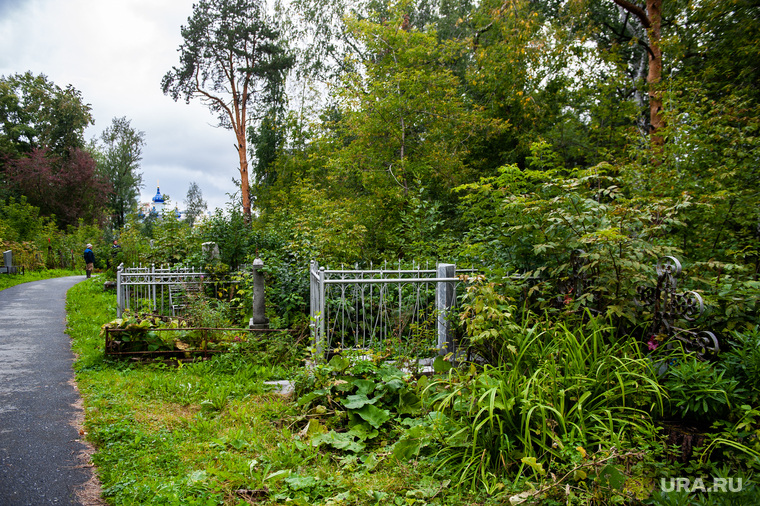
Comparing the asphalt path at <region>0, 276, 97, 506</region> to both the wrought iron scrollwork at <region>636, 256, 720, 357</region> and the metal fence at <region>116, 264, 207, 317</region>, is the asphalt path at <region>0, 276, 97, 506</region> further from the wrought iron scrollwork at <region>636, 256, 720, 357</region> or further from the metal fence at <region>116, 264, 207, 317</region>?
the wrought iron scrollwork at <region>636, 256, 720, 357</region>

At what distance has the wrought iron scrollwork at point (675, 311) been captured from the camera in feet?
10.5

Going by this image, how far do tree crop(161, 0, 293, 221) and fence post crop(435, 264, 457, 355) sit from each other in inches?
634

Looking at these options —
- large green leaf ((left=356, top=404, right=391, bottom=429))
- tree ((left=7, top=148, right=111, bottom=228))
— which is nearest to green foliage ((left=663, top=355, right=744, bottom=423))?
large green leaf ((left=356, top=404, right=391, bottom=429))

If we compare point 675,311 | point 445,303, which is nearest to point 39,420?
point 445,303

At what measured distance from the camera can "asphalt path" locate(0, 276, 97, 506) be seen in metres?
3.17

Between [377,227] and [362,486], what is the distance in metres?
7.45

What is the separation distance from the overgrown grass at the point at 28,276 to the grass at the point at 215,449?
450 inches

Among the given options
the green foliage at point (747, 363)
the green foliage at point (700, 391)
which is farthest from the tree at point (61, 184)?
the green foliage at point (747, 363)

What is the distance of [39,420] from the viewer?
171 inches

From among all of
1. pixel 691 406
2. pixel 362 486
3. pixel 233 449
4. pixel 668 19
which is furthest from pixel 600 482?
pixel 668 19

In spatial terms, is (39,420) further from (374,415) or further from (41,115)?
(41,115)

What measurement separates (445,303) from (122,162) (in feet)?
149

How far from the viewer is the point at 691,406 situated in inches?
113

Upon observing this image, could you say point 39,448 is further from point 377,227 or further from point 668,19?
point 668,19
